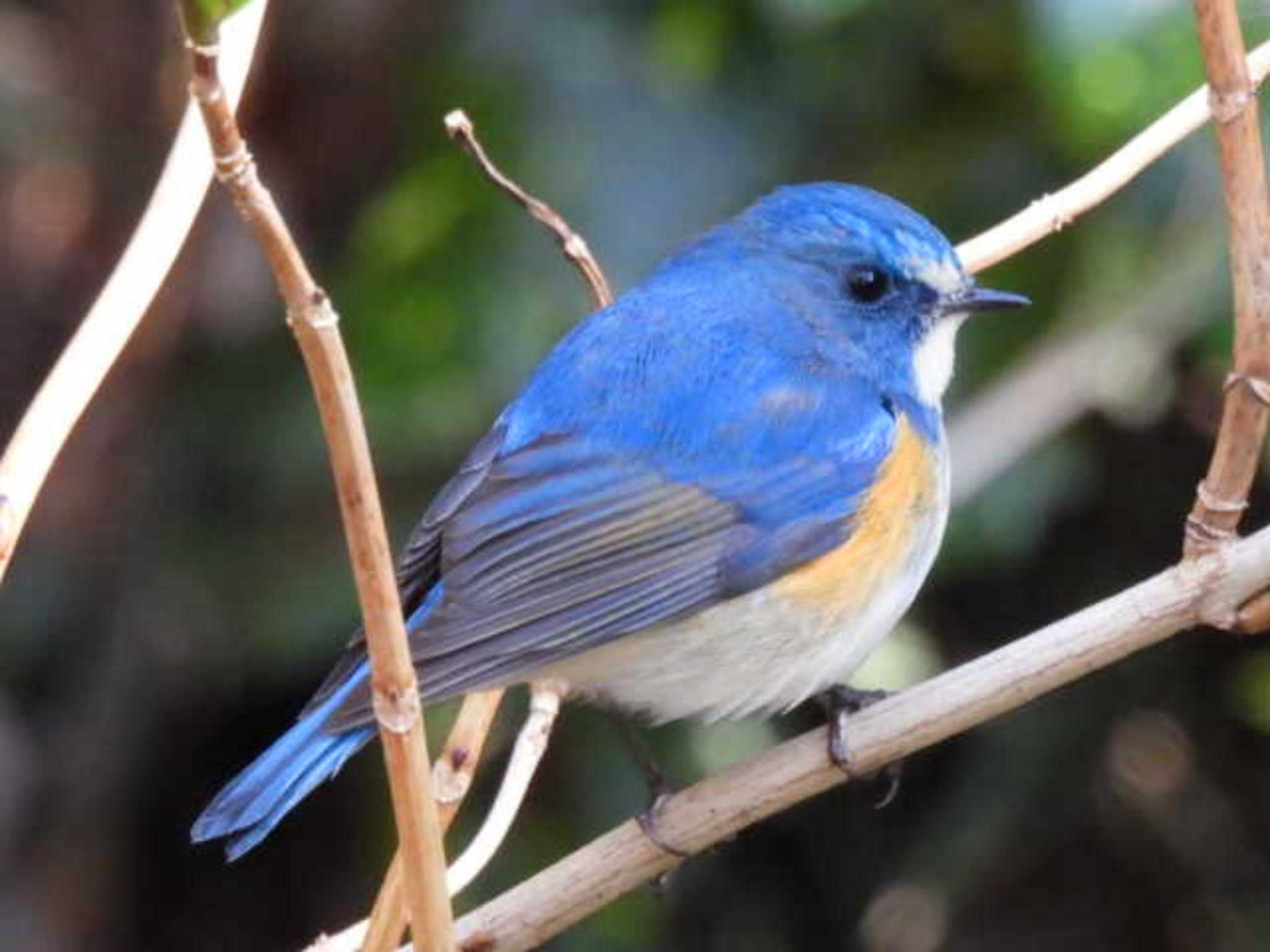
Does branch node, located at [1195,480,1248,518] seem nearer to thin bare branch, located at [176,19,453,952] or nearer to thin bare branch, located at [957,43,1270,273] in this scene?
thin bare branch, located at [957,43,1270,273]

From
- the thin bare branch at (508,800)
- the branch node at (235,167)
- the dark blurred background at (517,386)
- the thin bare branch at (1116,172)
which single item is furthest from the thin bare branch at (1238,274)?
the dark blurred background at (517,386)

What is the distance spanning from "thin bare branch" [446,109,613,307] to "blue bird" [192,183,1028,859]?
0.68ft

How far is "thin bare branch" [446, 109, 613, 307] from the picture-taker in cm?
307

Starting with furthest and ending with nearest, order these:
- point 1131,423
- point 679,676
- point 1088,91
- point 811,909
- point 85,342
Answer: point 811,909 → point 1131,423 → point 1088,91 → point 679,676 → point 85,342

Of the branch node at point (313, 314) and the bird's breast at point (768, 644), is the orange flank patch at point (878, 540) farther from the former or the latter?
the branch node at point (313, 314)

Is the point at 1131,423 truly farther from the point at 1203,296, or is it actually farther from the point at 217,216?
the point at 217,216

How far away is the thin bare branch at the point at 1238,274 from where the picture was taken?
8.43 feet

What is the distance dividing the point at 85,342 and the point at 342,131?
2.59m

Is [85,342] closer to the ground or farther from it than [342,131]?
farther from it

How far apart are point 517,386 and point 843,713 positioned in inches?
54.4

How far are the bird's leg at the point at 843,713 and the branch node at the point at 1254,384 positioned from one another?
0.60 m

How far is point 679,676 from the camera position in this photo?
11.3ft

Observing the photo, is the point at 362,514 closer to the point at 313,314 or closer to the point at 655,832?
the point at 313,314

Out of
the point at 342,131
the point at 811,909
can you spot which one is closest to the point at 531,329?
the point at 342,131
